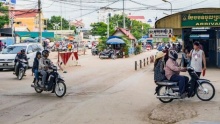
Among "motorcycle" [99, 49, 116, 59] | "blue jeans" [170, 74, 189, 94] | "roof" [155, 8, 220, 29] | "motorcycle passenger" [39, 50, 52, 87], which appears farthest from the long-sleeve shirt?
"motorcycle" [99, 49, 116, 59]

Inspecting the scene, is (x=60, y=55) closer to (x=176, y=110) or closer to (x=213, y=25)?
(x=213, y=25)

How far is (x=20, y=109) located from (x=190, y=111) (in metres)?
4.40

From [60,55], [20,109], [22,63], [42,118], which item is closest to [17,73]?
[22,63]

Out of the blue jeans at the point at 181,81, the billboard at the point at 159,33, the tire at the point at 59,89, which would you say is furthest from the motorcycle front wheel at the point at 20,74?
the blue jeans at the point at 181,81

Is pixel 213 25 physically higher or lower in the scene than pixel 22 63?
higher

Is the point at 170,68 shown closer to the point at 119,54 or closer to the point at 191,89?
the point at 191,89

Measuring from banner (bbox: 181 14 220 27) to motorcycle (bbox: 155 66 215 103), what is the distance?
14667mm

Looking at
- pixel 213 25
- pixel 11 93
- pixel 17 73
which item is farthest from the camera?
pixel 213 25

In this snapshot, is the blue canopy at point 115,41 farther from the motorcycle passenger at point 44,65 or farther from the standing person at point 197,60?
the standing person at point 197,60

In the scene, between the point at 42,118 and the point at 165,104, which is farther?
the point at 165,104

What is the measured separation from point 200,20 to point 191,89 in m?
15.1

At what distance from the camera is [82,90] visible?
15.0 meters

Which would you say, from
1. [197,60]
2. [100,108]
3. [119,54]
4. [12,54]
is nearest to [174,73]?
[197,60]

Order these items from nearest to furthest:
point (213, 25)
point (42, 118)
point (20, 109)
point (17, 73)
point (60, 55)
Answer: point (42, 118)
point (20, 109)
point (17, 73)
point (213, 25)
point (60, 55)
